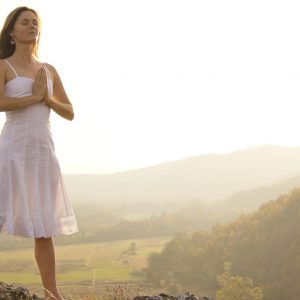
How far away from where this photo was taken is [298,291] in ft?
238

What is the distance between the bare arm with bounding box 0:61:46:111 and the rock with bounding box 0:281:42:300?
1.72m

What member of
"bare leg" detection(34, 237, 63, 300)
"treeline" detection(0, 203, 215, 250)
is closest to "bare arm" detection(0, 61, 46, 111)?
"bare leg" detection(34, 237, 63, 300)

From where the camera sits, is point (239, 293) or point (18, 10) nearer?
point (18, 10)

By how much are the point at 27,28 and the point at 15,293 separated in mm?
2322

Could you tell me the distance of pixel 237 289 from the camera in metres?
80.4

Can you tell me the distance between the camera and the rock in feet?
15.8

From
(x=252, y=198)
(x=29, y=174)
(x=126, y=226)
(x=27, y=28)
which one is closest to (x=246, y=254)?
(x=126, y=226)

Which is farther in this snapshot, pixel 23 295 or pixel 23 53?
pixel 23 295

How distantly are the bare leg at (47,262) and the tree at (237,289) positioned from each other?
2933 inches

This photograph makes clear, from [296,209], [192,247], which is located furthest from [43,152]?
[192,247]

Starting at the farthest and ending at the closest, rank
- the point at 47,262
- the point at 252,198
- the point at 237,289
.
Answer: the point at 252,198, the point at 237,289, the point at 47,262

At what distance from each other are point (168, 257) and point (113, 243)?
28.6 m

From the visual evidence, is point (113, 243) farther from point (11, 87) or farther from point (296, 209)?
point (11, 87)

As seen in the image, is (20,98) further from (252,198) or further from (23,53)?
(252,198)
